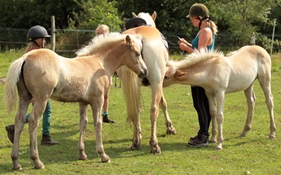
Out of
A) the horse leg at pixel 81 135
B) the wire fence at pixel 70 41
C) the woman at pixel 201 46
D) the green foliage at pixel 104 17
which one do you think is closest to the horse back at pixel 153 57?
the woman at pixel 201 46

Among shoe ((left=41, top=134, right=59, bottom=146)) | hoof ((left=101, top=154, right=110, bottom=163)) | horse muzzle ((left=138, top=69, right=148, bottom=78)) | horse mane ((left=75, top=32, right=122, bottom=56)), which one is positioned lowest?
shoe ((left=41, top=134, right=59, bottom=146))

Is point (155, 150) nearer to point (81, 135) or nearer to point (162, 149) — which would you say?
point (162, 149)

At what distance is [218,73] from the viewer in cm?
670

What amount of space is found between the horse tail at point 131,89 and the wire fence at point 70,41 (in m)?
13.2

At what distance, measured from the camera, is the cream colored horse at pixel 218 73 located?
21.8ft

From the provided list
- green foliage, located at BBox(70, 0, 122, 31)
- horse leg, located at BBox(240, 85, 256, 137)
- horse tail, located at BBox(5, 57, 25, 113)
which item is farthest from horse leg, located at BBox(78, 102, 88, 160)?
green foliage, located at BBox(70, 0, 122, 31)

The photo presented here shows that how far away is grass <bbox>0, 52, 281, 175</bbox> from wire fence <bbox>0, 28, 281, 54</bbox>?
11.0 meters

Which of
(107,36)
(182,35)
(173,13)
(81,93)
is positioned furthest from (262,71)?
(173,13)

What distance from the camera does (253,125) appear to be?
8.38m

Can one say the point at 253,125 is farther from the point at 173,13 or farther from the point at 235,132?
the point at 173,13

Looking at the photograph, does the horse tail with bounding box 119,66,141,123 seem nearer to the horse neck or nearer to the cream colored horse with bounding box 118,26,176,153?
the cream colored horse with bounding box 118,26,176,153

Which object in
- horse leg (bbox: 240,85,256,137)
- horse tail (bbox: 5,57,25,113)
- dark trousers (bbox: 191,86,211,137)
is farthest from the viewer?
horse leg (bbox: 240,85,256,137)

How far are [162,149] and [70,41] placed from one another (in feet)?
49.2

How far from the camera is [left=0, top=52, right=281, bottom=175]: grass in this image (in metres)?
5.65
